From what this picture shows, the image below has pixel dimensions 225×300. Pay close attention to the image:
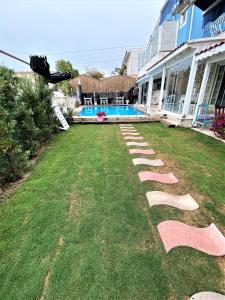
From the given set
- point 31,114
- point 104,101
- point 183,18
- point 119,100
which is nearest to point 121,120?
point 31,114

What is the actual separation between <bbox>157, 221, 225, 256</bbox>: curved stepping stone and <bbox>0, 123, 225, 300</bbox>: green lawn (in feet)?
0.29

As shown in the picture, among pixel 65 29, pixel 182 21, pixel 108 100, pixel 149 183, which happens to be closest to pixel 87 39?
pixel 65 29

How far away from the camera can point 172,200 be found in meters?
3.06

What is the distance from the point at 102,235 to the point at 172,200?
4.70 ft

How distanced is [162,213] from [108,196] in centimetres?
104

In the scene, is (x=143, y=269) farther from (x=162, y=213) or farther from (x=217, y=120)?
(x=217, y=120)

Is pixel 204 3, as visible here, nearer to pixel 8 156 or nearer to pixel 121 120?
pixel 121 120

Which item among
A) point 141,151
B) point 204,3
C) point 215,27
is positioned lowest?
point 141,151

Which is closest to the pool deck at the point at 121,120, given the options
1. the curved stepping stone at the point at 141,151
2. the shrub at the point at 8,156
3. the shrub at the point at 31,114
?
the shrub at the point at 31,114

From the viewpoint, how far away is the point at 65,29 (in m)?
33.4

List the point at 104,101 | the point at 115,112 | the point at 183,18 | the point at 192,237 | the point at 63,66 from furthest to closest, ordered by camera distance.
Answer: the point at 63,66
the point at 104,101
the point at 115,112
the point at 183,18
the point at 192,237

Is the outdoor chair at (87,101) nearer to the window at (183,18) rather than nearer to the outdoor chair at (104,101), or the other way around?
the outdoor chair at (104,101)

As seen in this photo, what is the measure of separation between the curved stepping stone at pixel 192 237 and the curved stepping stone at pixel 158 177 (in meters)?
1.23

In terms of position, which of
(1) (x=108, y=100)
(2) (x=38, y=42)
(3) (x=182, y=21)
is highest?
(2) (x=38, y=42)
